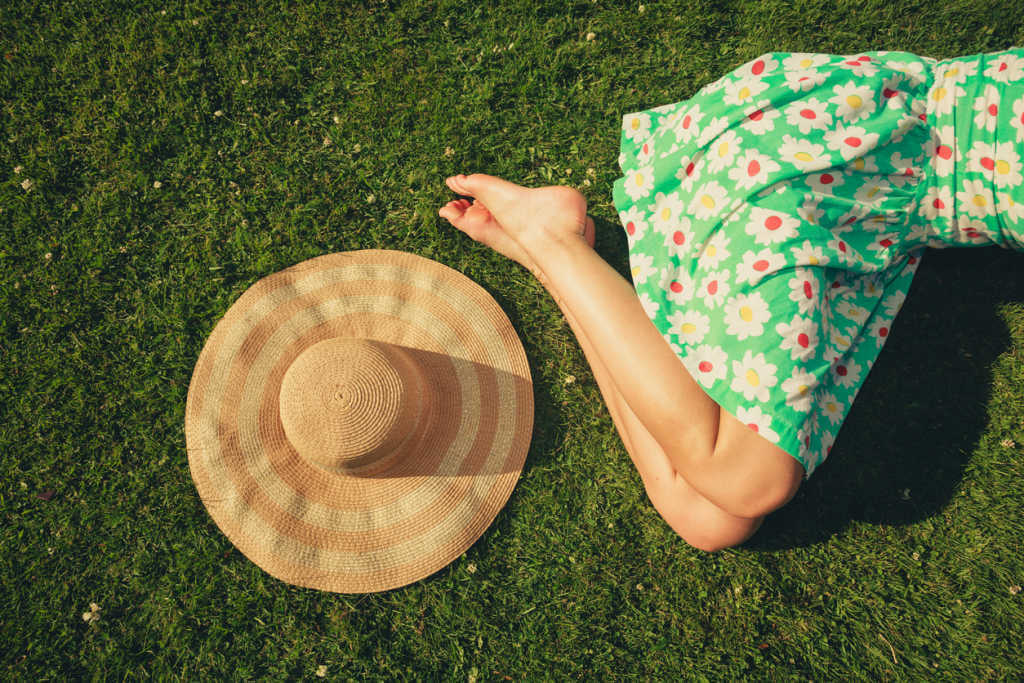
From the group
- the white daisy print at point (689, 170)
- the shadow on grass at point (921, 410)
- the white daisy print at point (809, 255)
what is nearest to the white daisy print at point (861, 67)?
the white daisy print at point (689, 170)

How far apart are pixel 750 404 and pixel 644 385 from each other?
0.43 meters

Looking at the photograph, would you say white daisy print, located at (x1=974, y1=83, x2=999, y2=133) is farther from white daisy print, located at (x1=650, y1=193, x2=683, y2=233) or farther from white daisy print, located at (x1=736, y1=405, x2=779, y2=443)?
white daisy print, located at (x1=736, y1=405, x2=779, y2=443)

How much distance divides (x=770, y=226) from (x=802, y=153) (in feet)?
1.07

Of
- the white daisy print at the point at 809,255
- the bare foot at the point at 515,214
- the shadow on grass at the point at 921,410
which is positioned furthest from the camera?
the shadow on grass at the point at 921,410

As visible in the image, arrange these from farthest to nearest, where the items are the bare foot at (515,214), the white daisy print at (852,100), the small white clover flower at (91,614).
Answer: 1. the small white clover flower at (91,614)
2. the bare foot at (515,214)
3. the white daisy print at (852,100)

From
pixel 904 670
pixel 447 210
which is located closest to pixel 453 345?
pixel 447 210

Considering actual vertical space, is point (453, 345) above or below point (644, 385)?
below

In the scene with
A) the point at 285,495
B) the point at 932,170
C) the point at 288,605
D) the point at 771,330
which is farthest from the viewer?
the point at 288,605

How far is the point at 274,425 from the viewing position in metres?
3.27

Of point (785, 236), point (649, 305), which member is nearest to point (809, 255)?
point (785, 236)

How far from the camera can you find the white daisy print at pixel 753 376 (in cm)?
228

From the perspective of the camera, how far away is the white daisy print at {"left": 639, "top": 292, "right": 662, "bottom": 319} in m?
2.57

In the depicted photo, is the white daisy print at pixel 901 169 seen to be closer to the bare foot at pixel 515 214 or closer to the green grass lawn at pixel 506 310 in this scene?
the bare foot at pixel 515 214

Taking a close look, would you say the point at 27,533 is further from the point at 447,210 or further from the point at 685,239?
the point at 685,239
